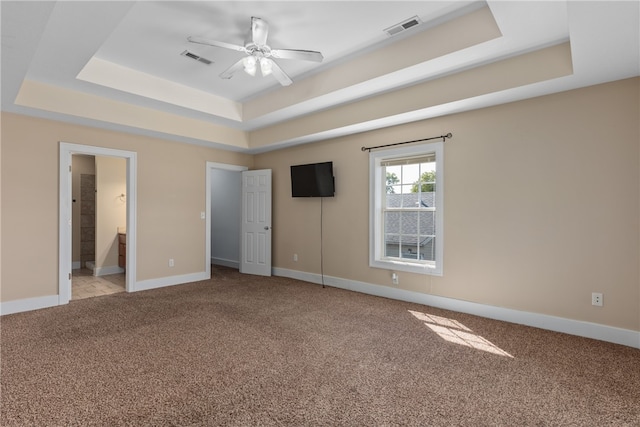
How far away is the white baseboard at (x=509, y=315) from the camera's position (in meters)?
2.95

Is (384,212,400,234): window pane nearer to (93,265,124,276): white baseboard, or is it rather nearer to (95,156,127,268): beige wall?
(95,156,127,268): beige wall

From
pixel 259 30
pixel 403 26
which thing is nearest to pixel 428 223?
pixel 403 26

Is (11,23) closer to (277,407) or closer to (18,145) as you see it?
(18,145)

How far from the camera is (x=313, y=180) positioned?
5234 millimetres

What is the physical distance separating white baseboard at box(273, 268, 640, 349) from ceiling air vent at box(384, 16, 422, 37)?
306cm

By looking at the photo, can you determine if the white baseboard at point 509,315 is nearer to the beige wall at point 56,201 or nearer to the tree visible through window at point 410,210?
the tree visible through window at point 410,210

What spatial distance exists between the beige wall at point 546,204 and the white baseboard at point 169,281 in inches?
128

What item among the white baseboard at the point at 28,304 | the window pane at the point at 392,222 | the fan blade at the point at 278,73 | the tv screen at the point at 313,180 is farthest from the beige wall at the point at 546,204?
the white baseboard at the point at 28,304

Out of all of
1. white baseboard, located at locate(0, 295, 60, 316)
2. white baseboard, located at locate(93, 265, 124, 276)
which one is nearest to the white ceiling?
white baseboard, located at locate(0, 295, 60, 316)

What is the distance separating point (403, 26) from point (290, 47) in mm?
1140

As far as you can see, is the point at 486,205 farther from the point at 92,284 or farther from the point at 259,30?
the point at 92,284

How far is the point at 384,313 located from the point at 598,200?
242cm

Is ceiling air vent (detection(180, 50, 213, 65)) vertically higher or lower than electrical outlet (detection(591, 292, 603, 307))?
higher

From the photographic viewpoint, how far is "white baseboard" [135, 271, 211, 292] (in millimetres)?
4929
